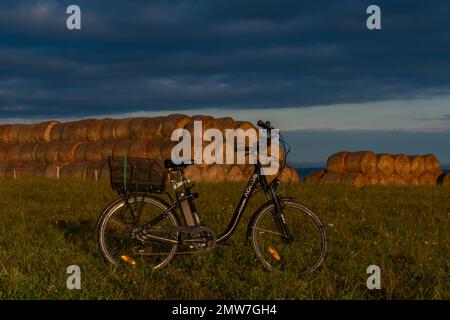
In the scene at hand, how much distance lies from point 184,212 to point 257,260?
3.09ft

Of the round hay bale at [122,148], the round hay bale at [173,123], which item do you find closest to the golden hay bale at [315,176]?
the round hay bale at [173,123]

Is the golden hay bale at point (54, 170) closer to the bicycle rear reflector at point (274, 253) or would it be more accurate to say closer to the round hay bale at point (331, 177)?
the round hay bale at point (331, 177)

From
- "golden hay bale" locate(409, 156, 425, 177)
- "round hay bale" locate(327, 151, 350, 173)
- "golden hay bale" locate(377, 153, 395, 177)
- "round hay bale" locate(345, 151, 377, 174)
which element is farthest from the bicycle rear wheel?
"golden hay bale" locate(409, 156, 425, 177)

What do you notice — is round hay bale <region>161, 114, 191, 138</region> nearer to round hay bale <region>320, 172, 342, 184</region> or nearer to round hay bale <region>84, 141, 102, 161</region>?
round hay bale <region>84, 141, 102, 161</region>

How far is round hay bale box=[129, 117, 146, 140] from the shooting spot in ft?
68.9

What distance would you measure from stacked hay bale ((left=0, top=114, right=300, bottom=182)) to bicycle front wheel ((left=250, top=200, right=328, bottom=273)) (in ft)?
40.6

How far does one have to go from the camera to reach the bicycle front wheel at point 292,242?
256 inches

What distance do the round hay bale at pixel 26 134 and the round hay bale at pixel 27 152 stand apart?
301 mm

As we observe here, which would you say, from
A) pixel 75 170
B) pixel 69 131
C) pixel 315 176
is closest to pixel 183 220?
pixel 75 170

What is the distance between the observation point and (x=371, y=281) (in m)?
5.85

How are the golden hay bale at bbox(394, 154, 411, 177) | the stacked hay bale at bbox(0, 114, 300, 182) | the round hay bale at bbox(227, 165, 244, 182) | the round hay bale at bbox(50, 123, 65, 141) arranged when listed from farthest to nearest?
the round hay bale at bbox(50, 123, 65, 141) → the golden hay bale at bbox(394, 154, 411, 177) → the round hay bale at bbox(227, 165, 244, 182) → the stacked hay bale at bbox(0, 114, 300, 182)
